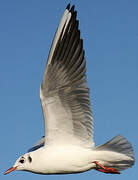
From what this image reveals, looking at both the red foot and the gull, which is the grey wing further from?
the red foot

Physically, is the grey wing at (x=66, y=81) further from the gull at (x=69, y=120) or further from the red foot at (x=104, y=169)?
the red foot at (x=104, y=169)

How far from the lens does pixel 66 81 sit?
600 cm

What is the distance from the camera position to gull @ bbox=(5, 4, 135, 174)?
5988 millimetres

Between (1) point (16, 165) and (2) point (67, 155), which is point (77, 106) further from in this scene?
(1) point (16, 165)

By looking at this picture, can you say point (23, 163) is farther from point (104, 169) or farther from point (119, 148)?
point (119, 148)

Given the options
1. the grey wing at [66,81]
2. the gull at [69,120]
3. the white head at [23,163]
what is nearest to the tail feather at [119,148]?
the gull at [69,120]

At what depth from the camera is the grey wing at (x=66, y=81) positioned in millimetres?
5969

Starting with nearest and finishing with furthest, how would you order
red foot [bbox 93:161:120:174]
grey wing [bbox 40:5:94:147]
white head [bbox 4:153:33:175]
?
grey wing [bbox 40:5:94:147], red foot [bbox 93:161:120:174], white head [bbox 4:153:33:175]

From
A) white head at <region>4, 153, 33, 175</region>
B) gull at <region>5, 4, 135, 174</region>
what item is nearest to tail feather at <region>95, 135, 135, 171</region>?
gull at <region>5, 4, 135, 174</region>

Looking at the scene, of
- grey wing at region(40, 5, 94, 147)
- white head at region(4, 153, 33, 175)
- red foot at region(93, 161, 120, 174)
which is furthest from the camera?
white head at region(4, 153, 33, 175)

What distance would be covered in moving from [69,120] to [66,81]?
58 cm

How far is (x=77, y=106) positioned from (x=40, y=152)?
86 cm

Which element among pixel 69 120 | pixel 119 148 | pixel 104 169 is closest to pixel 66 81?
pixel 69 120

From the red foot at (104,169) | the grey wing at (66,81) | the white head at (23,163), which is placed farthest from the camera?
the white head at (23,163)
